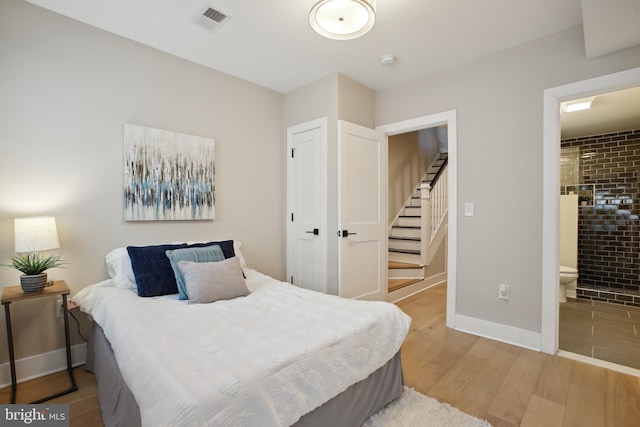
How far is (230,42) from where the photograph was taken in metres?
2.59

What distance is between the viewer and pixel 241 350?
1348 mm

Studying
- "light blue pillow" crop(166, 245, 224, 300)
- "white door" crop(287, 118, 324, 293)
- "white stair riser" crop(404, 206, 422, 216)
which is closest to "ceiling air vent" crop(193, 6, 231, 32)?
"white door" crop(287, 118, 324, 293)

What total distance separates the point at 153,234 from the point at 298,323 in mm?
1762

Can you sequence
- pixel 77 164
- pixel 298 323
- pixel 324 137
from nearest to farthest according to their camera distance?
pixel 298 323 → pixel 77 164 → pixel 324 137

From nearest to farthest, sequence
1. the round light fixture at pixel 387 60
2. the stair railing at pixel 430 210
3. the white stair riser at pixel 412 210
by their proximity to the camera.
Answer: the round light fixture at pixel 387 60 < the stair railing at pixel 430 210 < the white stair riser at pixel 412 210

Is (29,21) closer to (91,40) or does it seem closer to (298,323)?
(91,40)

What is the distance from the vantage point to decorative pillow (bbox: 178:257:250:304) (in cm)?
208

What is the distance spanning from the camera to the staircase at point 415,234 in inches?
175

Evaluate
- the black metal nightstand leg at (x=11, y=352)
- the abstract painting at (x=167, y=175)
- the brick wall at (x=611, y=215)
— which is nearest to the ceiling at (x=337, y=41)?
the abstract painting at (x=167, y=175)

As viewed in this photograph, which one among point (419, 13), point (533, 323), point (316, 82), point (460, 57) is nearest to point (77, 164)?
point (316, 82)

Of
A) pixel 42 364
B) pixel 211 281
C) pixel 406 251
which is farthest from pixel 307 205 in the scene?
pixel 42 364

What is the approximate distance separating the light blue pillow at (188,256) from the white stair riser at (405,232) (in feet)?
11.2

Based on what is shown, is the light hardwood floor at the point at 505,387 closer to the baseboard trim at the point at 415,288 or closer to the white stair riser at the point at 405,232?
the baseboard trim at the point at 415,288

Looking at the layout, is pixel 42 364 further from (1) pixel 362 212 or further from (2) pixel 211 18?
(1) pixel 362 212
